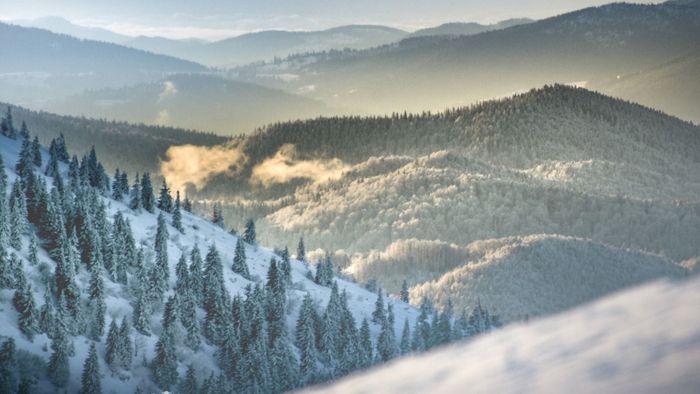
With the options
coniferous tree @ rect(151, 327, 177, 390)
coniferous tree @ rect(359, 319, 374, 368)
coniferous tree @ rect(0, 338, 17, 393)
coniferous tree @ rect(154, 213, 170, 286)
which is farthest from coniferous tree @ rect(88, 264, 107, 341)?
coniferous tree @ rect(359, 319, 374, 368)

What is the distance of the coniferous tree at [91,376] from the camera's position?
9462 cm

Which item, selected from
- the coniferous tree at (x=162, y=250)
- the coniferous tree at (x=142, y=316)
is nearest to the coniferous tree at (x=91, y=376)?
the coniferous tree at (x=142, y=316)

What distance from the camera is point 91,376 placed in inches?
3738

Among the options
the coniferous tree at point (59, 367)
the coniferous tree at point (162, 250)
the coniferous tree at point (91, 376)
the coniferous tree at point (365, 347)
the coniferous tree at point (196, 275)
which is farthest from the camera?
the coniferous tree at point (196, 275)

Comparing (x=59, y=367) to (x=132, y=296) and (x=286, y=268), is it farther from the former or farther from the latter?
(x=286, y=268)

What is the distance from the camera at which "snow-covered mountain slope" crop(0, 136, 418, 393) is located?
10106cm

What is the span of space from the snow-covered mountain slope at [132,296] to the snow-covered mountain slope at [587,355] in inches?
3596

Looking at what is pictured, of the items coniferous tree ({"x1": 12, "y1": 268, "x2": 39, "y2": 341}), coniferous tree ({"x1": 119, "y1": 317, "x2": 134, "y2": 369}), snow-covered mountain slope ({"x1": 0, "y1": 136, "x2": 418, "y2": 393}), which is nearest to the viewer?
coniferous tree ({"x1": 12, "y1": 268, "x2": 39, "y2": 341})

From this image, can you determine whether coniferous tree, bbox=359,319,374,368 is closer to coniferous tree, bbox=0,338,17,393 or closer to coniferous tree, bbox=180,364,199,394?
coniferous tree, bbox=180,364,199,394

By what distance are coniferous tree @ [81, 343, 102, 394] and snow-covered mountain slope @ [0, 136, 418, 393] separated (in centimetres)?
133

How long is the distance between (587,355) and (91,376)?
9515cm

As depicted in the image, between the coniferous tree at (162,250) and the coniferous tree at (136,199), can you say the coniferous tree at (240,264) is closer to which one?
the coniferous tree at (162,250)

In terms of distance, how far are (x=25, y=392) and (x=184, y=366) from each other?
99.5 feet

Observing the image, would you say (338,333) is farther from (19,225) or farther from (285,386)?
(19,225)
